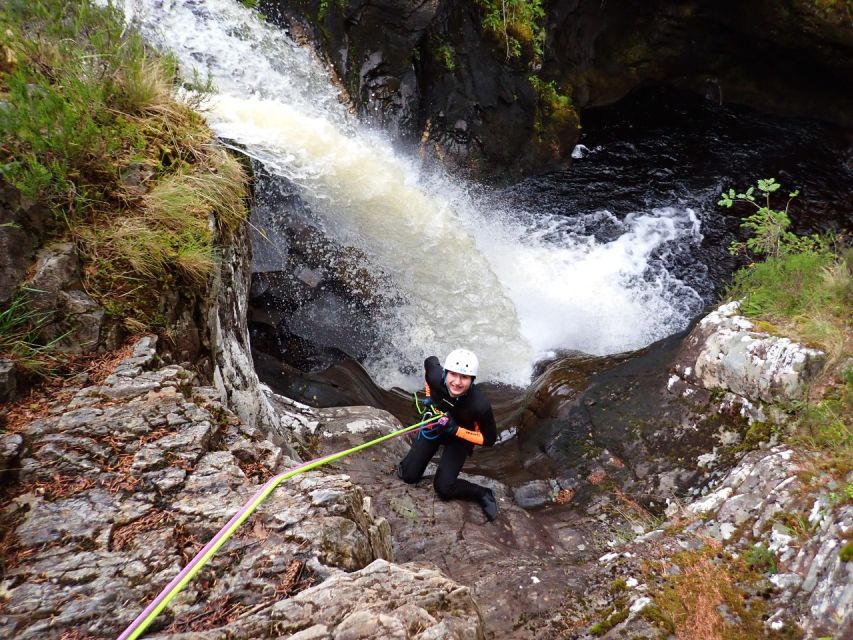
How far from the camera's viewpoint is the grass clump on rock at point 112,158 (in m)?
3.22

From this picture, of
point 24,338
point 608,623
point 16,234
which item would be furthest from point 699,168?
point 24,338

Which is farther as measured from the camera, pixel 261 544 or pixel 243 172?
pixel 243 172

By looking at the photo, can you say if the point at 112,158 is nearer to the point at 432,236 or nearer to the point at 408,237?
the point at 408,237

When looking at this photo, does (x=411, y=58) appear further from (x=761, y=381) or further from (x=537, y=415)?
(x=761, y=381)

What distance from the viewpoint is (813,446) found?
12.8 feet

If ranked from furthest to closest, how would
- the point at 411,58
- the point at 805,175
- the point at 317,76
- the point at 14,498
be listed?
the point at 805,175
the point at 411,58
the point at 317,76
the point at 14,498

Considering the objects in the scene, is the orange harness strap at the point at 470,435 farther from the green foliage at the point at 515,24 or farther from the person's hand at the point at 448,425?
the green foliage at the point at 515,24

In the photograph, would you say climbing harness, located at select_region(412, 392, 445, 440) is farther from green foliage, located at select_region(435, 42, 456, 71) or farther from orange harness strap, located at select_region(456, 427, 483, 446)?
green foliage, located at select_region(435, 42, 456, 71)

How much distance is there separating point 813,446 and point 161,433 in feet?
14.7

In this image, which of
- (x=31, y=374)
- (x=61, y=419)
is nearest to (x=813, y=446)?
(x=61, y=419)

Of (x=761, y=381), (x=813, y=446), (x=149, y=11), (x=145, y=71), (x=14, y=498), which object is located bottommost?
(x=14, y=498)

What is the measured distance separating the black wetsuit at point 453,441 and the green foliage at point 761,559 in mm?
2052

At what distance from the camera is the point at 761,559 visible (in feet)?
10.7

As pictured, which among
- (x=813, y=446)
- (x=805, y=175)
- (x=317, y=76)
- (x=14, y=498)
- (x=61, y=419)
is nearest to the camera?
(x=14, y=498)
